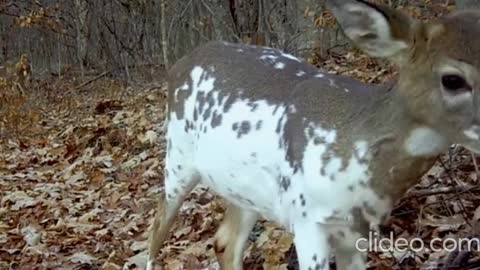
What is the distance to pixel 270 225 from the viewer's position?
6.10 m

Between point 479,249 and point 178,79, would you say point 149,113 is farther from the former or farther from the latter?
point 479,249

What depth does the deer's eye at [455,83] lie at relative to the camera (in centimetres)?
335

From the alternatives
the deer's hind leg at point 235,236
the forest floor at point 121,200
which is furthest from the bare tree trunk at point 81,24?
the deer's hind leg at point 235,236

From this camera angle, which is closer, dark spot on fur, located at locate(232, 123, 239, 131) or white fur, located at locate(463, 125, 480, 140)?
white fur, located at locate(463, 125, 480, 140)

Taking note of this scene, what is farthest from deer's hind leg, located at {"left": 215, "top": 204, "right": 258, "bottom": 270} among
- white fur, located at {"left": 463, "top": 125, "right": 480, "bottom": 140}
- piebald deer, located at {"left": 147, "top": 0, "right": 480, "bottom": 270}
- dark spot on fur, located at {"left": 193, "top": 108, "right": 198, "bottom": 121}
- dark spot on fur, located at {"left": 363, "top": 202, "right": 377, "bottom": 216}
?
white fur, located at {"left": 463, "top": 125, "right": 480, "bottom": 140}

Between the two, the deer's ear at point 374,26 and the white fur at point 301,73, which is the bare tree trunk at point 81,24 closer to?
the white fur at point 301,73

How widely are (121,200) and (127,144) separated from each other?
97.2 inches

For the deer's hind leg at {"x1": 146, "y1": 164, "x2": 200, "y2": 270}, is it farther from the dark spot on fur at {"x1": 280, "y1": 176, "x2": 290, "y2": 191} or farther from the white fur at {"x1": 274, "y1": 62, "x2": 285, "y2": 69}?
the dark spot on fur at {"x1": 280, "y1": 176, "x2": 290, "y2": 191}

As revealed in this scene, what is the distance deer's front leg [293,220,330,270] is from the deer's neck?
0.38m

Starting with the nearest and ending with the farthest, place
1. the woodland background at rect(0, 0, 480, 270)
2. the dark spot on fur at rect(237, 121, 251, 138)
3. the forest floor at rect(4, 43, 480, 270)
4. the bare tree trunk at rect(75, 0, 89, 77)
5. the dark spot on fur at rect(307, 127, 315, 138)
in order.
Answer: the dark spot on fur at rect(307, 127, 315, 138)
the dark spot on fur at rect(237, 121, 251, 138)
the forest floor at rect(4, 43, 480, 270)
the woodland background at rect(0, 0, 480, 270)
the bare tree trunk at rect(75, 0, 89, 77)

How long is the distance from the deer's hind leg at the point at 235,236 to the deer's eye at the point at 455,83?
2.31m

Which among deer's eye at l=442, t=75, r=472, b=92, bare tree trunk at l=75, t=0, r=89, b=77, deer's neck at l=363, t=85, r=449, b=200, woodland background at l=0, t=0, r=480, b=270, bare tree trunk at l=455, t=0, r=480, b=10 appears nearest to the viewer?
deer's eye at l=442, t=75, r=472, b=92

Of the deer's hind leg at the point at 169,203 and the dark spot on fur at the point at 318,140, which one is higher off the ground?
the dark spot on fur at the point at 318,140

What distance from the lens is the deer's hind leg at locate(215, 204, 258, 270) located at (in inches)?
220
